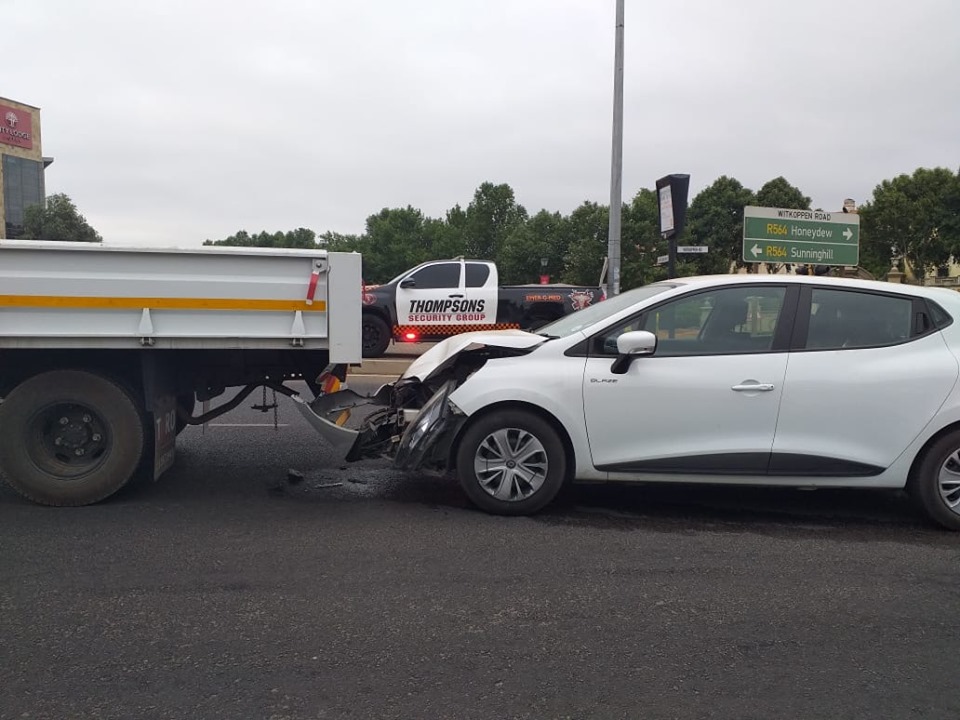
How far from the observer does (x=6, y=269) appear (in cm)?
507

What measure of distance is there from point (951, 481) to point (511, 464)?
2851 millimetres

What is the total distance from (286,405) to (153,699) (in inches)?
259

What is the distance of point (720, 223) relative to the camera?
4428cm

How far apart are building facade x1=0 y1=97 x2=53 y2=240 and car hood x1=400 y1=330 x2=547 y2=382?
56.9 m

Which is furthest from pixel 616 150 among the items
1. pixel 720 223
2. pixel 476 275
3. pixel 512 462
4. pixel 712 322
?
pixel 720 223

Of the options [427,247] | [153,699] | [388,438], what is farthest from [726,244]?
[153,699]

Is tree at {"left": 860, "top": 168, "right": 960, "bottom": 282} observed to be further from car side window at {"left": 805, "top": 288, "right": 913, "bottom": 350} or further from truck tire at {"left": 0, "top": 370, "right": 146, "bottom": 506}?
truck tire at {"left": 0, "top": 370, "right": 146, "bottom": 506}

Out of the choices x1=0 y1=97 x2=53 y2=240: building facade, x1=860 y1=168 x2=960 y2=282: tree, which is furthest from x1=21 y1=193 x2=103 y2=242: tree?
x1=860 y1=168 x2=960 y2=282: tree

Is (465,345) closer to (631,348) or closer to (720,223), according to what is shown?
(631,348)

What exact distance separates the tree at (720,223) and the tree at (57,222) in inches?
1269

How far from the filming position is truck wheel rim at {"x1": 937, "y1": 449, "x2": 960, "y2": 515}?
5.21 meters

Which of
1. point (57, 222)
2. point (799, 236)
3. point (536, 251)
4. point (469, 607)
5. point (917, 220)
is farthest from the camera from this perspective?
point (536, 251)

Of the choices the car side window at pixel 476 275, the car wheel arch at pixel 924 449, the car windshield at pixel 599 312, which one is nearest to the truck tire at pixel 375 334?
the car side window at pixel 476 275

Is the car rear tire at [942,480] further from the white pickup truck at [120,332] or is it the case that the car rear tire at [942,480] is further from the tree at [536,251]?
the tree at [536,251]
